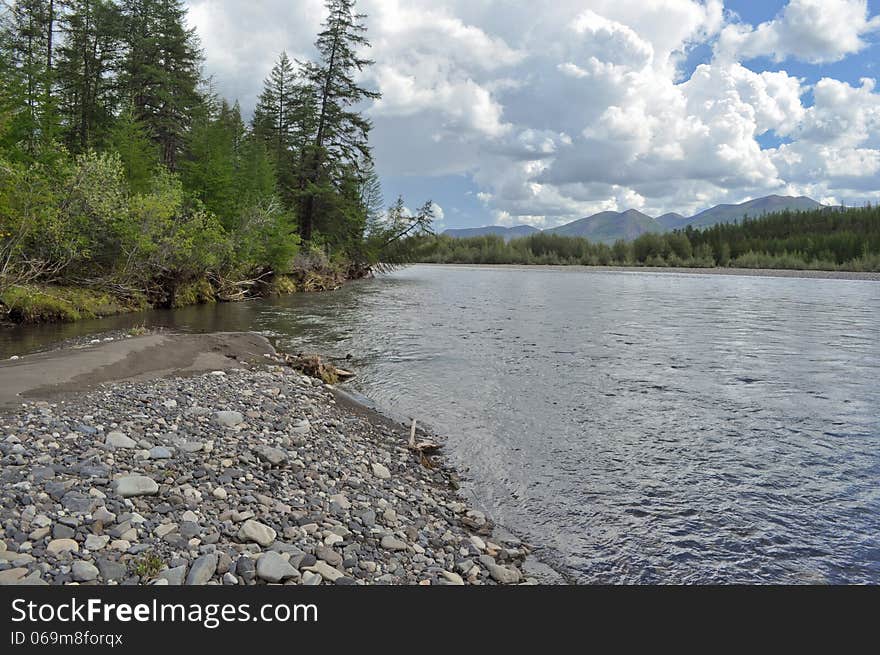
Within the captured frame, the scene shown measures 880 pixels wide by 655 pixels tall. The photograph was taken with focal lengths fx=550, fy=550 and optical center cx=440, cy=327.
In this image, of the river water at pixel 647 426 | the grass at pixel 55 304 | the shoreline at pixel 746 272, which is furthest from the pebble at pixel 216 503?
the shoreline at pixel 746 272

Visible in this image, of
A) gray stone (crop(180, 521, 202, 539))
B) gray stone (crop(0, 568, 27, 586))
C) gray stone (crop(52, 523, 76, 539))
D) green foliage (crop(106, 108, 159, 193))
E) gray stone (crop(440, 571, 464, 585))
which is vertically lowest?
gray stone (crop(440, 571, 464, 585))

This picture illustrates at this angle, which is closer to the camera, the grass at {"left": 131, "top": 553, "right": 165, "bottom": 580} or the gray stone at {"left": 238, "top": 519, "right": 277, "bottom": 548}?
the grass at {"left": 131, "top": 553, "right": 165, "bottom": 580}

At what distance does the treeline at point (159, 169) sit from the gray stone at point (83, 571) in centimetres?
1568

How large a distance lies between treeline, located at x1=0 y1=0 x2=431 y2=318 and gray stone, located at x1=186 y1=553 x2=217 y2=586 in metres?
16.0

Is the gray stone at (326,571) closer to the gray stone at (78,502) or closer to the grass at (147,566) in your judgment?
the grass at (147,566)

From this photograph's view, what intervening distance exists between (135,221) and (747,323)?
2562 cm

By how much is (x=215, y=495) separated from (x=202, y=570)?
55.6 inches

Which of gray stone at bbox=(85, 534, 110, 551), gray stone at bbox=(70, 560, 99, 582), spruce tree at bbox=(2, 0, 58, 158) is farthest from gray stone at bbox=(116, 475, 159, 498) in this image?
spruce tree at bbox=(2, 0, 58, 158)

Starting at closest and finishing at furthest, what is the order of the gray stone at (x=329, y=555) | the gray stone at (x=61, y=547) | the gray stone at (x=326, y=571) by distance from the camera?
the gray stone at (x=61, y=547) < the gray stone at (x=326, y=571) < the gray stone at (x=329, y=555)

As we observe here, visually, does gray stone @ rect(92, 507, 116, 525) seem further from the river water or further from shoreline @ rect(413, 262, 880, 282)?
shoreline @ rect(413, 262, 880, 282)

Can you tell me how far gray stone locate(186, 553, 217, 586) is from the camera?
3979 mm

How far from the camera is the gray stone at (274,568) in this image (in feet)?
13.6

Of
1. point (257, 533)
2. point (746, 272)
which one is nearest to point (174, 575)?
point (257, 533)

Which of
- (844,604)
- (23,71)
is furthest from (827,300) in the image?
(23,71)
